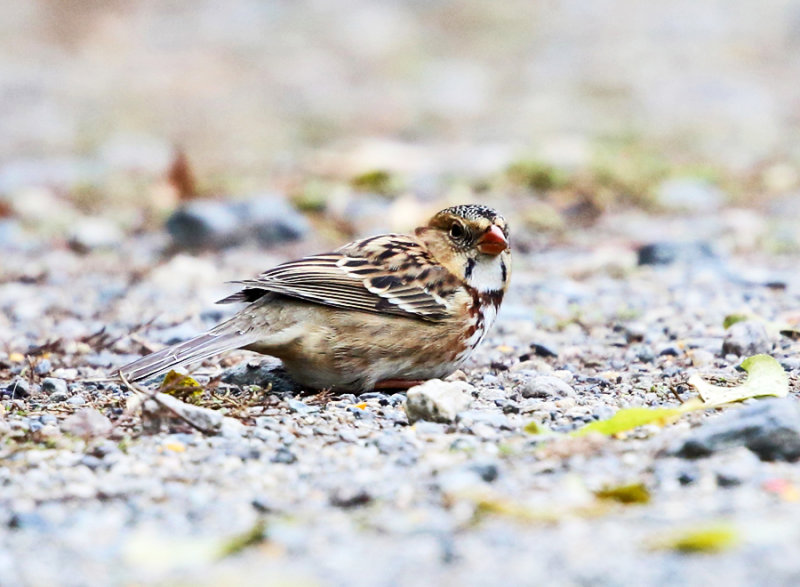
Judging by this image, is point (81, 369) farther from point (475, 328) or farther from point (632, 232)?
point (632, 232)

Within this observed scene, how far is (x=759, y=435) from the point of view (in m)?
3.79

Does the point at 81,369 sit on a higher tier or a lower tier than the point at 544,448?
lower

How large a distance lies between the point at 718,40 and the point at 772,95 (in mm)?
2763

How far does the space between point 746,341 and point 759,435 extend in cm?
209

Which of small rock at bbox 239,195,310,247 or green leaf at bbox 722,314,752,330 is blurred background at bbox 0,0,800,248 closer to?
small rock at bbox 239,195,310,247

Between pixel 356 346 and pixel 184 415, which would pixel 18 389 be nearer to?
pixel 184 415

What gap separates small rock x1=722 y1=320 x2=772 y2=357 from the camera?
5.79m

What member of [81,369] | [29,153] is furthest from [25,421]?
[29,153]

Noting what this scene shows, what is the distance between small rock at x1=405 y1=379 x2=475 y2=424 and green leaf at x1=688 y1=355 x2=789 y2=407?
0.90m

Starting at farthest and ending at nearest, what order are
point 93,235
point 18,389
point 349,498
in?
1. point 93,235
2. point 18,389
3. point 349,498

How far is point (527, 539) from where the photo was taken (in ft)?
10.4

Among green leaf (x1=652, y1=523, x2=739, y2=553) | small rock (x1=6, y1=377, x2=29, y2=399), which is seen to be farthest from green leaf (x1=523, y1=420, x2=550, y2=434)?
small rock (x1=6, y1=377, x2=29, y2=399)

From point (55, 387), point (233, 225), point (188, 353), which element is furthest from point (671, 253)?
point (55, 387)

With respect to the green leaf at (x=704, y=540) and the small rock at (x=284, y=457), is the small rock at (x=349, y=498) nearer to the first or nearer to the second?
the small rock at (x=284, y=457)
